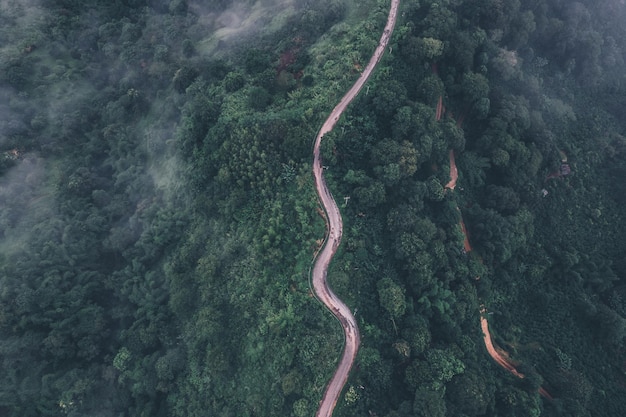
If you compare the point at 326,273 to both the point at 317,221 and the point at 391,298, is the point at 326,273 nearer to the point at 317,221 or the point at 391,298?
the point at 317,221

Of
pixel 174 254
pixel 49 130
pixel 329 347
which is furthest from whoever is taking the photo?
pixel 49 130

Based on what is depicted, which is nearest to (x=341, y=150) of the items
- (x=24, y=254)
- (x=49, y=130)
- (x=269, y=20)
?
(x=269, y=20)

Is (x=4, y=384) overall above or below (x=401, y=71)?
below

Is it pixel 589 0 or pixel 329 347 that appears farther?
pixel 589 0

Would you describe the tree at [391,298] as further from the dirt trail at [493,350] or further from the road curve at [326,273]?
the dirt trail at [493,350]

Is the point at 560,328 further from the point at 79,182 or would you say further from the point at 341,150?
the point at 79,182

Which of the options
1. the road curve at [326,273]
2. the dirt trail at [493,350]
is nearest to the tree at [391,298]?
the road curve at [326,273]

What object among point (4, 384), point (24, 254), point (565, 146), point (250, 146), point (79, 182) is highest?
point (565, 146)
